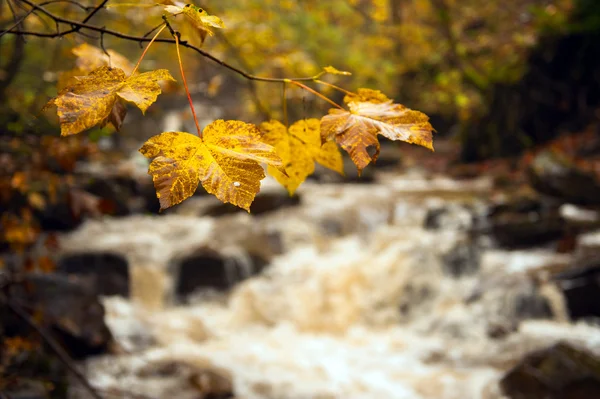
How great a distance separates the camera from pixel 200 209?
9164 mm

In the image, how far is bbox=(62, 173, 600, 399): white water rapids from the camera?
15.2 feet

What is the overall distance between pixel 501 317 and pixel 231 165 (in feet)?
17.9

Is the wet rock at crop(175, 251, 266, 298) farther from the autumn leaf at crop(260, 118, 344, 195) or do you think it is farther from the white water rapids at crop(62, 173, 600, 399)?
the autumn leaf at crop(260, 118, 344, 195)

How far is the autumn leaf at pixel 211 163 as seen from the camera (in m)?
0.78

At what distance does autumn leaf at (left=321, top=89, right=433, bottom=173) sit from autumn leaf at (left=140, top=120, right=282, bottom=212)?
0.52 feet

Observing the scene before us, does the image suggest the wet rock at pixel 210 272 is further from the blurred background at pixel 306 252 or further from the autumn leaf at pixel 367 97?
the autumn leaf at pixel 367 97

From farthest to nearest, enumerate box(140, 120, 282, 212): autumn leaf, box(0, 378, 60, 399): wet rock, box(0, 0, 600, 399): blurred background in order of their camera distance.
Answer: box(0, 0, 600, 399): blurred background
box(0, 378, 60, 399): wet rock
box(140, 120, 282, 212): autumn leaf

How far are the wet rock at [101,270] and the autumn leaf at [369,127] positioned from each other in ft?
20.0

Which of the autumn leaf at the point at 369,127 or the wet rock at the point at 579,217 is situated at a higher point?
the autumn leaf at the point at 369,127

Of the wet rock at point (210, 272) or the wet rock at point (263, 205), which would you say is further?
the wet rock at point (263, 205)

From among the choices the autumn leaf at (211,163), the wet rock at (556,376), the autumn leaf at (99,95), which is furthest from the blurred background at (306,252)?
the autumn leaf at (211,163)

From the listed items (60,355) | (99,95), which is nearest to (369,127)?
(99,95)

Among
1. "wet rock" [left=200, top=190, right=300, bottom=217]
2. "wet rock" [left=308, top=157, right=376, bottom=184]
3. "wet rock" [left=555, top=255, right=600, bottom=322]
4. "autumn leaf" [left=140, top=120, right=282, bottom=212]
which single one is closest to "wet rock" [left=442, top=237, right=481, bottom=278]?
"wet rock" [left=555, top=255, right=600, bottom=322]

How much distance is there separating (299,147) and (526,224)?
6.59 m
